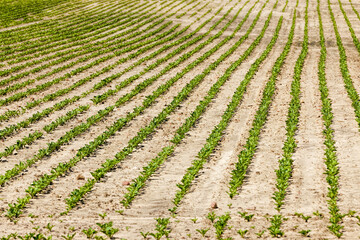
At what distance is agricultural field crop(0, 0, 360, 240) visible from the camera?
8164mm

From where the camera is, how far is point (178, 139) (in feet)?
40.1

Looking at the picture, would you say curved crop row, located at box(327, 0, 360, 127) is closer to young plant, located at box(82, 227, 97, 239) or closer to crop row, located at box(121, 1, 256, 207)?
crop row, located at box(121, 1, 256, 207)

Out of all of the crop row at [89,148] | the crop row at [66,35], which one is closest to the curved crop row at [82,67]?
the crop row at [66,35]

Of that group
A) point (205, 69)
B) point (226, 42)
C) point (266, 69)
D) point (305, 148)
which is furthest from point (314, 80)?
point (226, 42)

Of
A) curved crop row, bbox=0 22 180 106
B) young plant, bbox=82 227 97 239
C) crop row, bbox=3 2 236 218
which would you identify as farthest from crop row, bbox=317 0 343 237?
curved crop row, bbox=0 22 180 106

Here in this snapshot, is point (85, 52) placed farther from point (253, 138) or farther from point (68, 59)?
point (253, 138)

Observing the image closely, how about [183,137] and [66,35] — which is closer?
[183,137]

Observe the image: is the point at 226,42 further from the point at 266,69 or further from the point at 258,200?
the point at 258,200

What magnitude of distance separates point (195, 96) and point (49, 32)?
1953cm

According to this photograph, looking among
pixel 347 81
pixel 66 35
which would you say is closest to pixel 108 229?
pixel 347 81

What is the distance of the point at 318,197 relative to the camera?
880 cm

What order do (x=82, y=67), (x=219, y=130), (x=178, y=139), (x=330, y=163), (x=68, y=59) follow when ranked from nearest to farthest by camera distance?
(x=330, y=163) → (x=178, y=139) → (x=219, y=130) → (x=82, y=67) → (x=68, y=59)

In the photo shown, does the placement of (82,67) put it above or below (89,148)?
above

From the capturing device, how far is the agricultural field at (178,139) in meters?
8.16
